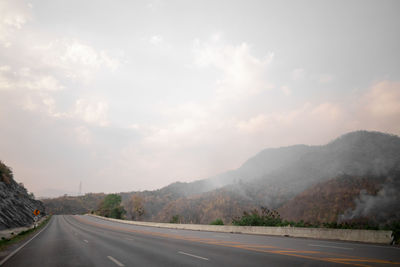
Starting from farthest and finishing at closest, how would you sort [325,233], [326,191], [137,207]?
[326,191] → [137,207] → [325,233]

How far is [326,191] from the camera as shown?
4781 inches

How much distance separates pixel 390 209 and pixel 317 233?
271ft

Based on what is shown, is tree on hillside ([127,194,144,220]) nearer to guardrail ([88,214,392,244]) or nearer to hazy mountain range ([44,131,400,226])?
hazy mountain range ([44,131,400,226])

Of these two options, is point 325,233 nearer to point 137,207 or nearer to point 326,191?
point 137,207

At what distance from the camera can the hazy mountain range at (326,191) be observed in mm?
99000

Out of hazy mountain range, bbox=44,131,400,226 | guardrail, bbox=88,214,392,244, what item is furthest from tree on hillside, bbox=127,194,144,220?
guardrail, bbox=88,214,392,244

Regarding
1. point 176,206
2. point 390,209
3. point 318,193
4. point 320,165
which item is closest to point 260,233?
point 390,209

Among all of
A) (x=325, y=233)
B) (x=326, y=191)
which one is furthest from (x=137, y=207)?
(x=325, y=233)

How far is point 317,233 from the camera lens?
18.0m

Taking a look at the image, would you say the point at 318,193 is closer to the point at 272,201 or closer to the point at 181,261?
the point at 272,201

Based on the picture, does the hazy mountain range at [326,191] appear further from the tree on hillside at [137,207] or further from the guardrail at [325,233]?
the guardrail at [325,233]

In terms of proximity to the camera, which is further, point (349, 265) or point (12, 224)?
point (12, 224)

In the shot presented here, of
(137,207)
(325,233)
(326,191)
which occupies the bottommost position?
(137,207)

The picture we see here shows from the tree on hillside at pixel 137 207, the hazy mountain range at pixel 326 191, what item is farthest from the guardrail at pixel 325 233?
the tree on hillside at pixel 137 207
